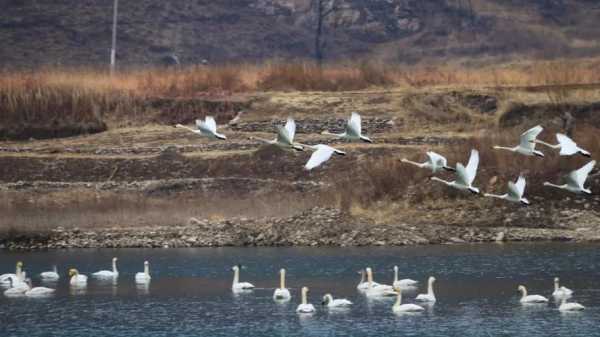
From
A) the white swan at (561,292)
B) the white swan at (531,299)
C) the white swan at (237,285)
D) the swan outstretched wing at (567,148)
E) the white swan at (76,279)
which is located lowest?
the white swan at (76,279)

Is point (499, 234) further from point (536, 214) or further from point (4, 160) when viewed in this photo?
point (4, 160)

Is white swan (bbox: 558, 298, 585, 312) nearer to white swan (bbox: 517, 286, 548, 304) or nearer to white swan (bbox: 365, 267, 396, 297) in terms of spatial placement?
white swan (bbox: 517, 286, 548, 304)

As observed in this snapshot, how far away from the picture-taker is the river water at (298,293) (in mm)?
31250

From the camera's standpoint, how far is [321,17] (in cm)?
8488

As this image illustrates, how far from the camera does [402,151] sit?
53.2 meters

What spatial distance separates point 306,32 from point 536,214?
46.8m

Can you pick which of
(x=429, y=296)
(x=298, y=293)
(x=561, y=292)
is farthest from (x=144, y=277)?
(x=561, y=292)

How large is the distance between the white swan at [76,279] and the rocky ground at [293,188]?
25.6 ft

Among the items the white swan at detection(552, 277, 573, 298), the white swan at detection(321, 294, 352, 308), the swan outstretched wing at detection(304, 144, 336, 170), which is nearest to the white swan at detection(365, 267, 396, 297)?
the white swan at detection(321, 294, 352, 308)

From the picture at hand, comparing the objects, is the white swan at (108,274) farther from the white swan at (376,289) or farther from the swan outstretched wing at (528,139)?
the swan outstretched wing at (528,139)

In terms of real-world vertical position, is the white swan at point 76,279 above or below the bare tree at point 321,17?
below

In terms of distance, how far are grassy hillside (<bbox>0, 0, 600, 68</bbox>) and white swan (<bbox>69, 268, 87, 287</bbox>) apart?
44.5 m

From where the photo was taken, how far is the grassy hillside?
84.8 m

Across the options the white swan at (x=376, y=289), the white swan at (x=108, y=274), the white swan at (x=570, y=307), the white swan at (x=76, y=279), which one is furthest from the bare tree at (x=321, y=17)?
the white swan at (x=570, y=307)
